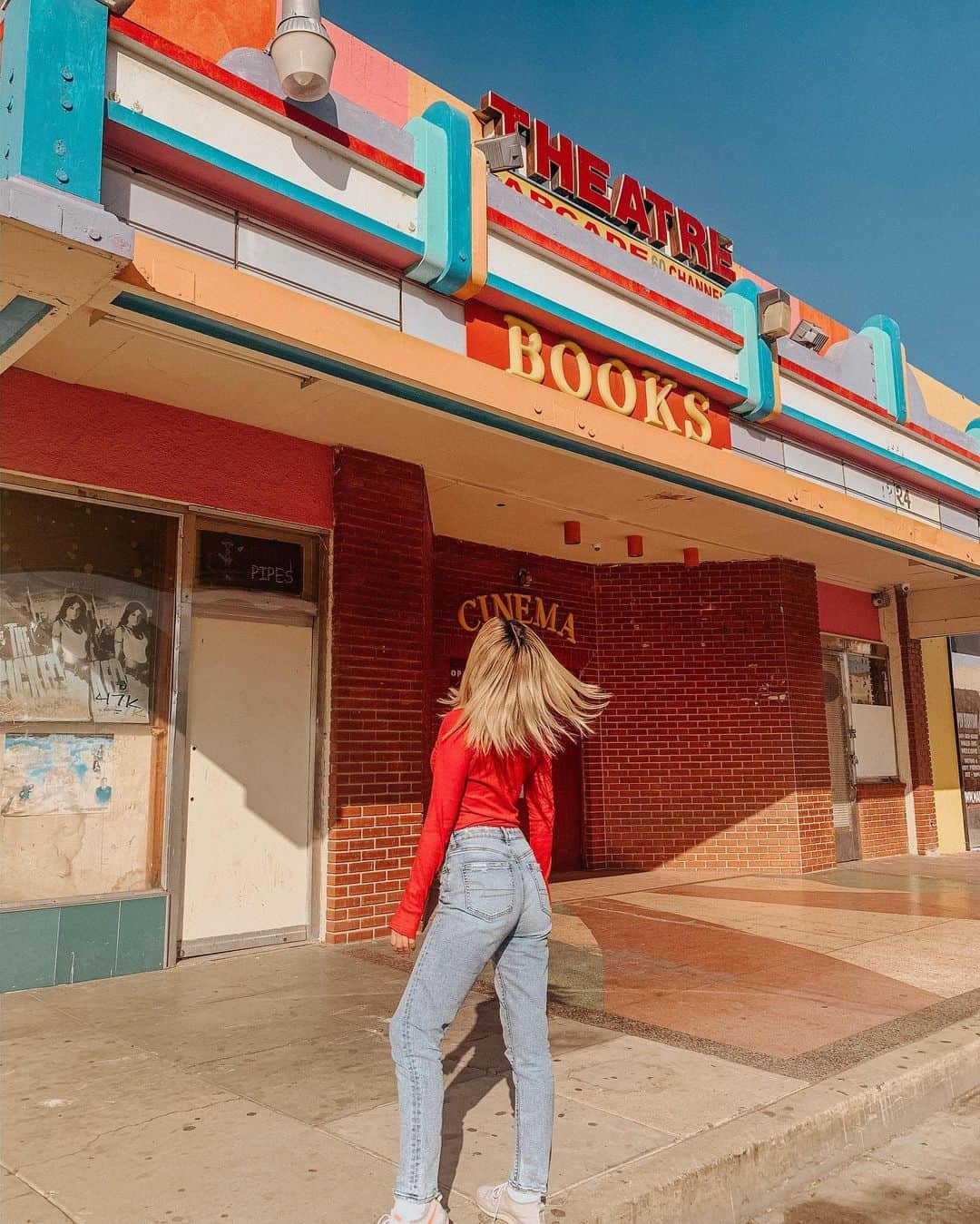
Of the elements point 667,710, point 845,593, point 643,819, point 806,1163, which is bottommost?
point 806,1163

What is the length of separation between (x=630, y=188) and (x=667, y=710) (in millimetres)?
5832

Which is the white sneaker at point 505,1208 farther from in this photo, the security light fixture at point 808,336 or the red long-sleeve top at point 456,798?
the security light fixture at point 808,336

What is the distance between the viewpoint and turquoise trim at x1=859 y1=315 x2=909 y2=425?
10.5 m

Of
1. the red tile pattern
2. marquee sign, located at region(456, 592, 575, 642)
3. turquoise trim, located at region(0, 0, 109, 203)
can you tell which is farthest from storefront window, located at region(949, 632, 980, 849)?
turquoise trim, located at region(0, 0, 109, 203)

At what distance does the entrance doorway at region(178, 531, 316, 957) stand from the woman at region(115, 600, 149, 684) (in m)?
0.32

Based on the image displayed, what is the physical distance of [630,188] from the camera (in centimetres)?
882

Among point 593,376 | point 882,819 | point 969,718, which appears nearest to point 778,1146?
point 593,376

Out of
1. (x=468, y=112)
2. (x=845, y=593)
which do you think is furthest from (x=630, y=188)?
(x=845, y=593)

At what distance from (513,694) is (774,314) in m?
6.66

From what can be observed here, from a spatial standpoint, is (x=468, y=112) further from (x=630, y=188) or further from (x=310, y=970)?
(x=310, y=970)

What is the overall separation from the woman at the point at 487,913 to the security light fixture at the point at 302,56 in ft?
11.9

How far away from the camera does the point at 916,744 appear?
1345cm

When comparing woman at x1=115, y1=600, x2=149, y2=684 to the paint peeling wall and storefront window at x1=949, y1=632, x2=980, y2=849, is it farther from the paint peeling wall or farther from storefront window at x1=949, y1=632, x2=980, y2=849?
storefront window at x1=949, y1=632, x2=980, y2=849

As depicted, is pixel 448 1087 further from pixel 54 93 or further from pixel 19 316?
pixel 54 93
